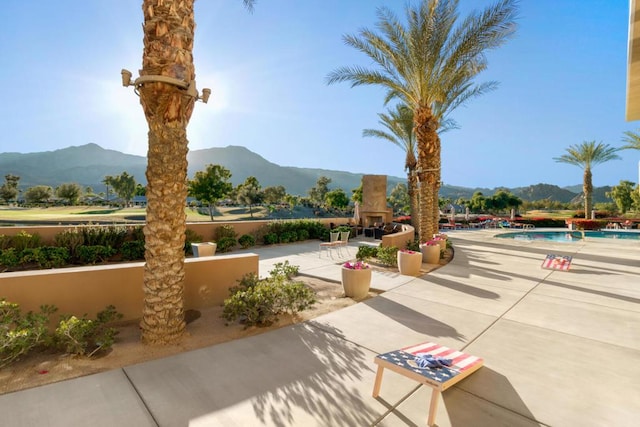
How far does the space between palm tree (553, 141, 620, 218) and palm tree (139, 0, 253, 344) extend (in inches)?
1742

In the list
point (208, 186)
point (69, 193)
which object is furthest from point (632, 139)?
point (69, 193)

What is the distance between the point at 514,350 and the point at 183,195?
523 centimetres

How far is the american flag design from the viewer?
2994mm

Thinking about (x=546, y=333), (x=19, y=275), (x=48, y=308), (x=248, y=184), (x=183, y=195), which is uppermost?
(x=248, y=184)

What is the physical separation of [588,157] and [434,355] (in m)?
44.9

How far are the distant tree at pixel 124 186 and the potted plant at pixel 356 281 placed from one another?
322 feet

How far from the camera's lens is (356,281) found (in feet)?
22.5

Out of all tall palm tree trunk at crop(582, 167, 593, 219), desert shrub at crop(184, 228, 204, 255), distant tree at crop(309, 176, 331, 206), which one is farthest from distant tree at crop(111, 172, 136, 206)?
tall palm tree trunk at crop(582, 167, 593, 219)

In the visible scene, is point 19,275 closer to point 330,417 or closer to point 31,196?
point 330,417

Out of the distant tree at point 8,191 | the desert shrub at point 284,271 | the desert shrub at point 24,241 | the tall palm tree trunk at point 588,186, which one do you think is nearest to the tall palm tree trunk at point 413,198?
the desert shrub at point 284,271

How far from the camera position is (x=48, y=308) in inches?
171

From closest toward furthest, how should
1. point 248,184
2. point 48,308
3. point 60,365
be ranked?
point 60,365
point 48,308
point 248,184

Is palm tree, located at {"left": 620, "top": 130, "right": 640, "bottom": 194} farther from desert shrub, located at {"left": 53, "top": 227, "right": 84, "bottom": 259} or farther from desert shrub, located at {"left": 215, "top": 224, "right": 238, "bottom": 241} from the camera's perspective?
desert shrub, located at {"left": 53, "top": 227, "right": 84, "bottom": 259}

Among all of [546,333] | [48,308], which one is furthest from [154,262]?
[546,333]
